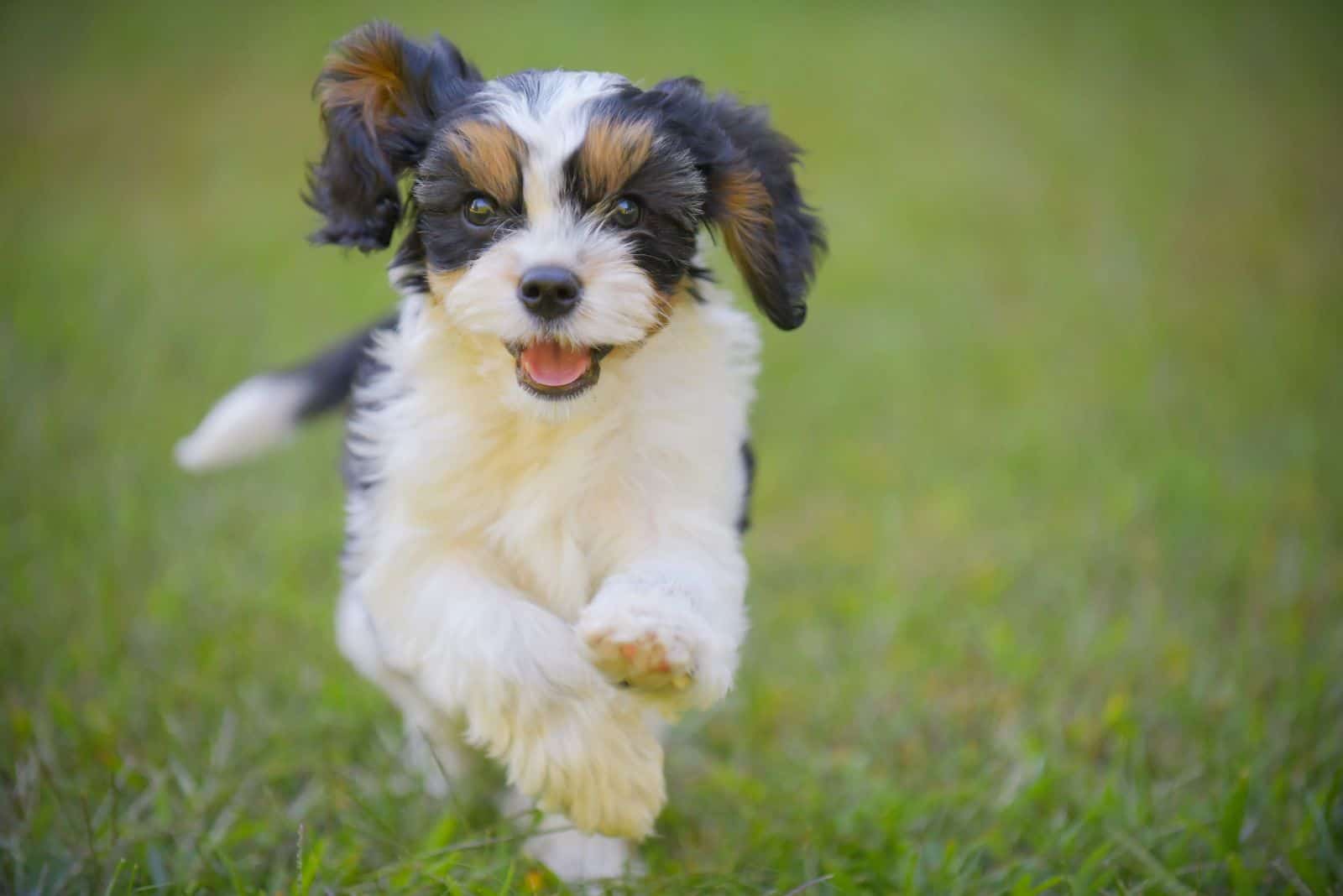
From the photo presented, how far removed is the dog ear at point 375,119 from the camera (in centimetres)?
287

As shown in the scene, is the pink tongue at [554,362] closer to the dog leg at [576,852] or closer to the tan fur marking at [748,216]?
the tan fur marking at [748,216]

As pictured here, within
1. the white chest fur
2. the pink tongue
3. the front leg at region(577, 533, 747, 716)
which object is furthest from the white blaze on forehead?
the front leg at region(577, 533, 747, 716)

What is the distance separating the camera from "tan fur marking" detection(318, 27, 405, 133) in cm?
287

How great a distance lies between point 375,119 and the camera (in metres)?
2.89

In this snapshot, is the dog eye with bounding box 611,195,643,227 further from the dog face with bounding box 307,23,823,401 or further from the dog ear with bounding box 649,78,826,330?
the dog ear with bounding box 649,78,826,330

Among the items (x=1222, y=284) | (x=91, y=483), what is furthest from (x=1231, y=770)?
(x=1222, y=284)

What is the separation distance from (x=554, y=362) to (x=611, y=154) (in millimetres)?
450

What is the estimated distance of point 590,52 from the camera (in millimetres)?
10641

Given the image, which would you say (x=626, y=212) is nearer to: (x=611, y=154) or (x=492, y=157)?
(x=611, y=154)

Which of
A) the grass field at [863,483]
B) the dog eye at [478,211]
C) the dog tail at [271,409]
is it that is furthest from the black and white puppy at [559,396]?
the dog tail at [271,409]

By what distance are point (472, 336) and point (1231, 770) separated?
2433 mm

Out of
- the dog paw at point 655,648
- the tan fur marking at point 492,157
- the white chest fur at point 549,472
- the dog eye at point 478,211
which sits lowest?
the dog paw at point 655,648

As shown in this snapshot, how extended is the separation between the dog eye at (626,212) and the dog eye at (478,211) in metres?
0.26

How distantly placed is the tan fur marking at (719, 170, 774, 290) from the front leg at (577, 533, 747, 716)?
700 mm
